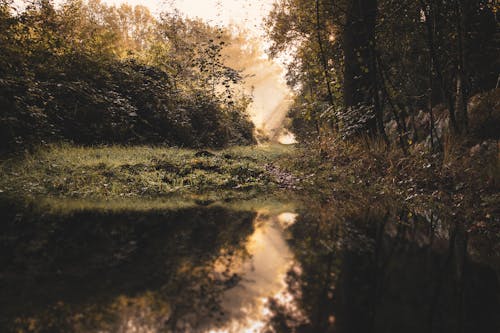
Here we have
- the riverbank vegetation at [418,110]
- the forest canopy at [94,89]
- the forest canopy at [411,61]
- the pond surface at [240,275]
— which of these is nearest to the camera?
the pond surface at [240,275]

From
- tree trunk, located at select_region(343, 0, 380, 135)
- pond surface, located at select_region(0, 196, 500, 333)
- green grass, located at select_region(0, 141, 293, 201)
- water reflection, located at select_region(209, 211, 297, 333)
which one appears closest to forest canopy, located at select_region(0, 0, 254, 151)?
green grass, located at select_region(0, 141, 293, 201)

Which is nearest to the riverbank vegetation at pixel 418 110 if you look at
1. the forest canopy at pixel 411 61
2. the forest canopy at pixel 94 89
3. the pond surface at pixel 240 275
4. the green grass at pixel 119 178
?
the forest canopy at pixel 411 61

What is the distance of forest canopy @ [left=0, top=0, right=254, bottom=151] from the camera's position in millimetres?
7750

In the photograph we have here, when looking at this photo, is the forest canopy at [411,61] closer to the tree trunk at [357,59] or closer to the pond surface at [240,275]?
the tree trunk at [357,59]

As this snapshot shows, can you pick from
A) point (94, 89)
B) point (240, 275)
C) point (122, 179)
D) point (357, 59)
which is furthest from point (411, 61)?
point (94, 89)

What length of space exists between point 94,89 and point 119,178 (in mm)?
5578

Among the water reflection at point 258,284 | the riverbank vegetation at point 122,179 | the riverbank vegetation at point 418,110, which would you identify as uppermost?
the riverbank vegetation at point 418,110

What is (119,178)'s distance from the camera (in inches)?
226

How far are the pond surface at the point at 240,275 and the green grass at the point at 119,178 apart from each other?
1.39 metres

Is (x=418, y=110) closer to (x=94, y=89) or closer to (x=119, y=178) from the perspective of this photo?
(x=119, y=178)

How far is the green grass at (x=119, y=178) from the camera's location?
5051mm

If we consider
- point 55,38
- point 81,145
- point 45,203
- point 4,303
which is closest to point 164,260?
point 4,303

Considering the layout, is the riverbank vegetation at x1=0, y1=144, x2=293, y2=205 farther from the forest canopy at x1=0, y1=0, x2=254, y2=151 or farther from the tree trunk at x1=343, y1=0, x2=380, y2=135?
the tree trunk at x1=343, y1=0, x2=380, y2=135

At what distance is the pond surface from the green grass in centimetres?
139
